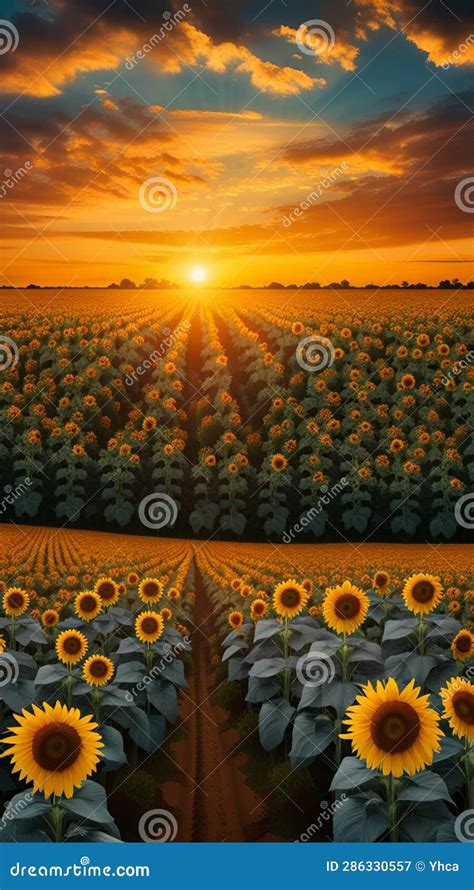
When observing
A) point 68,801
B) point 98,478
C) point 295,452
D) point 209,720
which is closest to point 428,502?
point 295,452

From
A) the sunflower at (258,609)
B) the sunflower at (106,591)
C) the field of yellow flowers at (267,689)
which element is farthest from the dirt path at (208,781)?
the sunflower at (106,591)

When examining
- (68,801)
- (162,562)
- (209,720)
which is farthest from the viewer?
(162,562)

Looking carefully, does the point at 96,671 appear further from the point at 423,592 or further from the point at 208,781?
the point at 423,592

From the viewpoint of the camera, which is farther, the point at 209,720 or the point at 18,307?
the point at 18,307

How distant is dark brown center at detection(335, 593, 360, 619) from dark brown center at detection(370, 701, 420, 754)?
1.90m

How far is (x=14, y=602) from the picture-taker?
7.43 meters

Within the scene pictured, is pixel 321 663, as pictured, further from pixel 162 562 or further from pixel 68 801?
pixel 162 562

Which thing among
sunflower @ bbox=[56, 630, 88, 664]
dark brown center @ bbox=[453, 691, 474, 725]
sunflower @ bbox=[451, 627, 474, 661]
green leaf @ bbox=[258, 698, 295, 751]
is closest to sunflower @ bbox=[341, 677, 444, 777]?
dark brown center @ bbox=[453, 691, 474, 725]

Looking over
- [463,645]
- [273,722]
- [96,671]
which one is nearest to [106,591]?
[96,671]

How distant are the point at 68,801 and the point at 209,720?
3.53 metres

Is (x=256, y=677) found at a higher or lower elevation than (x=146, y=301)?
lower

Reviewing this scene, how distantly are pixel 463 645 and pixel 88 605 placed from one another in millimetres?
3400

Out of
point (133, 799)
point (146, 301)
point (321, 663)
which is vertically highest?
point (146, 301)

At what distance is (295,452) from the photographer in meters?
17.5
